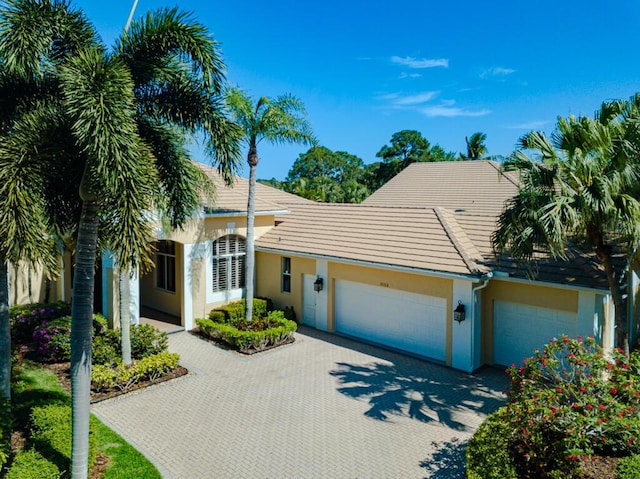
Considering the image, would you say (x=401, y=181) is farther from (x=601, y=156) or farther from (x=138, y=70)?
(x=138, y=70)

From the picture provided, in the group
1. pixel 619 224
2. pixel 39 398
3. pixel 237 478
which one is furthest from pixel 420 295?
pixel 39 398

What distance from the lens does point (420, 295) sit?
15250 mm

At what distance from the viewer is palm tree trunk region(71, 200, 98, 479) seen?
7398mm

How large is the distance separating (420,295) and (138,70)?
10.7m

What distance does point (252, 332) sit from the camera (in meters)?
15.7

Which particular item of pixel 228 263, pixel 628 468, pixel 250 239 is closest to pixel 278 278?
pixel 228 263

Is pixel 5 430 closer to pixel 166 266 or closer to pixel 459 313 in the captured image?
pixel 459 313

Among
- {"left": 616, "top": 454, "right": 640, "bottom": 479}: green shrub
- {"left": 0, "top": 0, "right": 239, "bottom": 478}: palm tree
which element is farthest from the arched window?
{"left": 616, "top": 454, "right": 640, "bottom": 479}: green shrub

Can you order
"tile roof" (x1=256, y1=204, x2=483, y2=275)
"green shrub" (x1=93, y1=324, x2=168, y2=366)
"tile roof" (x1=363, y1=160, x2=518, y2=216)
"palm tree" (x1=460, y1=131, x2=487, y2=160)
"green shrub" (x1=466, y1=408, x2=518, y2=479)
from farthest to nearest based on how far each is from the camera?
"palm tree" (x1=460, y1=131, x2=487, y2=160)
"tile roof" (x1=363, y1=160, x2=518, y2=216)
"tile roof" (x1=256, y1=204, x2=483, y2=275)
"green shrub" (x1=93, y1=324, x2=168, y2=366)
"green shrub" (x1=466, y1=408, x2=518, y2=479)

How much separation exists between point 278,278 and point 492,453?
12838mm

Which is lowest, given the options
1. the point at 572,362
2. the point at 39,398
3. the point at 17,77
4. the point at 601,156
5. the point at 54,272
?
the point at 39,398

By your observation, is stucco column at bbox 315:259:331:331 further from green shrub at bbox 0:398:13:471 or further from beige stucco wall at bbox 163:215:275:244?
green shrub at bbox 0:398:13:471

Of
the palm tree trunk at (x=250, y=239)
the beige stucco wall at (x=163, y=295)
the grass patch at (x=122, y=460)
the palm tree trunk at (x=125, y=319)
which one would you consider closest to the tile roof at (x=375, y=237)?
the palm tree trunk at (x=250, y=239)

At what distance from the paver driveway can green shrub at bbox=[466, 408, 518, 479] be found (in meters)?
0.88
